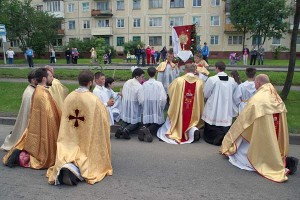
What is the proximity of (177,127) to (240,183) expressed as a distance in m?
3.00

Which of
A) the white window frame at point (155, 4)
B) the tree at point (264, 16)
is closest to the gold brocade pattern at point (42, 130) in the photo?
the tree at point (264, 16)

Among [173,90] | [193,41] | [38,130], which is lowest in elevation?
[38,130]

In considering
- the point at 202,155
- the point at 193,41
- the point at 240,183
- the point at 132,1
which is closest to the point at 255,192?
the point at 240,183

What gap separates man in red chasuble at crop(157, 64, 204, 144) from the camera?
816cm

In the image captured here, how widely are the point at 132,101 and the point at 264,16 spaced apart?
36927mm

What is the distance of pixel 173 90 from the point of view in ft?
27.3

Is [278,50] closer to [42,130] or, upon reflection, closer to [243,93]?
[243,93]

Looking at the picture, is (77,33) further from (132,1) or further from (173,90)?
(173,90)

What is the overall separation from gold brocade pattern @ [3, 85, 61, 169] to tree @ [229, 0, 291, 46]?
39.0 m

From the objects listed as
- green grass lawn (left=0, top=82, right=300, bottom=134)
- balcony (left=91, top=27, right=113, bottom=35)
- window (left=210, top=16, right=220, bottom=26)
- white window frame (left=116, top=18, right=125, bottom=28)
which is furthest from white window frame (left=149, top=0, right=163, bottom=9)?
green grass lawn (left=0, top=82, right=300, bottom=134)

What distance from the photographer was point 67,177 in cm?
523

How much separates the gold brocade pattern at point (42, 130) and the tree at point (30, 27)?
146 ft

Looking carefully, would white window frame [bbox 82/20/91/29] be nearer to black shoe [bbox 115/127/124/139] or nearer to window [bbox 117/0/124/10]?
window [bbox 117/0/124/10]

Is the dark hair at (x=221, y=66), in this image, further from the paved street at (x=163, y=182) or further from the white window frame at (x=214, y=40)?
the white window frame at (x=214, y=40)
